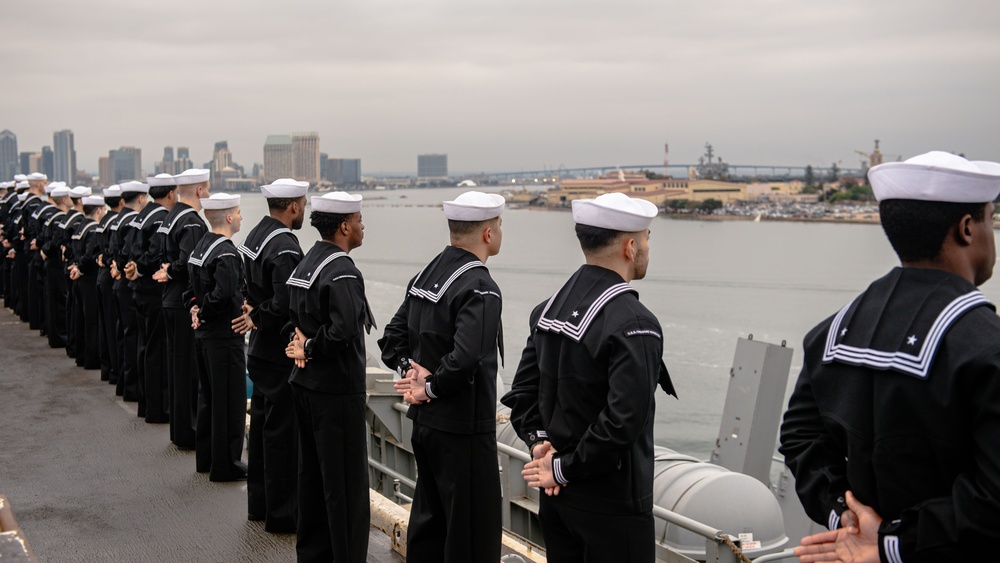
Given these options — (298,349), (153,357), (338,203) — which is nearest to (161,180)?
(153,357)

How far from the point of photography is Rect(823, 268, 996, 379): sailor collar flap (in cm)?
199

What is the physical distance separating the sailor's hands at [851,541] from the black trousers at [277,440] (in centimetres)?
349

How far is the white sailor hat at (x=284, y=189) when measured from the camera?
5.30 metres

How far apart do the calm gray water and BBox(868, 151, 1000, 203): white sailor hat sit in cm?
748

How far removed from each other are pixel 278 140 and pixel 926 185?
7.15 metres

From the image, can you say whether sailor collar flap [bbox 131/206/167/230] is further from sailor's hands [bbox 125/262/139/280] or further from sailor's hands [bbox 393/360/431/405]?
sailor's hands [bbox 393/360/431/405]

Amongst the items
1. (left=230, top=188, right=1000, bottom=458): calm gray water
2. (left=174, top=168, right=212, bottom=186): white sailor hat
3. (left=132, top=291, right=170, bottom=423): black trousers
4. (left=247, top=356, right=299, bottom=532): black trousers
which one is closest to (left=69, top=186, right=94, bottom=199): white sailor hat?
(left=230, top=188, right=1000, bottom=458): calm gray water

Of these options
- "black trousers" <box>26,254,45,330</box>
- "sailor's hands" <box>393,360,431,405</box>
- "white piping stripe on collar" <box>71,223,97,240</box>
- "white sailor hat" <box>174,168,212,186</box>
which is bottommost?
"black trousers" <box>26,254,45,330</box>

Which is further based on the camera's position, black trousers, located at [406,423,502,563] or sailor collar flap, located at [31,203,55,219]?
sailor collar flap, located at [31,203,55,219]

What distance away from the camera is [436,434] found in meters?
4.19

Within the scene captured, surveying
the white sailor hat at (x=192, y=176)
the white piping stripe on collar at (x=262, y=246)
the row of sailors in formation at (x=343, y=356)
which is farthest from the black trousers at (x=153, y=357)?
the white piping stripe on collar at (x=262, y=246)

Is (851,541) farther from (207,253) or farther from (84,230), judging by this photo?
(84,230)

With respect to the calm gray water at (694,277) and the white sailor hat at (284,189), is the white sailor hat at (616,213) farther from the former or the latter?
the calm gray water at (694,277)

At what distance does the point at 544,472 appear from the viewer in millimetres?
3188
